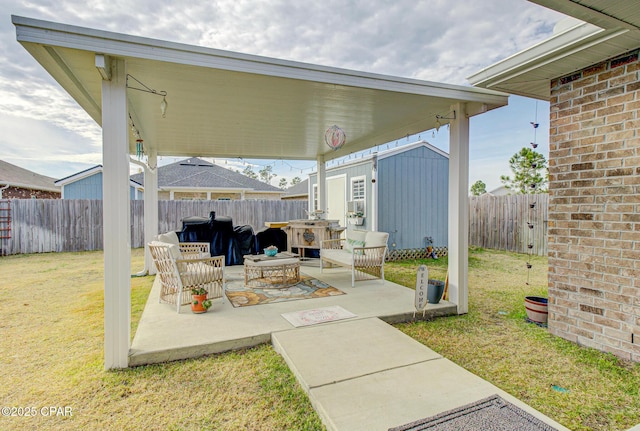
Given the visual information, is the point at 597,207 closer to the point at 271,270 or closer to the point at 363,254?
the point at 363,254

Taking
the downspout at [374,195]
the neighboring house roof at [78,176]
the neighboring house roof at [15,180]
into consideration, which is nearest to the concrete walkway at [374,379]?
the downspout at [374,195]

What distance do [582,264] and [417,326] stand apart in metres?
1.78

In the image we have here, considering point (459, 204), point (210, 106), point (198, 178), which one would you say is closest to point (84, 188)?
point (198, 178)

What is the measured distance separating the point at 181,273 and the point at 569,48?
4.68 metres

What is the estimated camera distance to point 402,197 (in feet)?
→ 28.8

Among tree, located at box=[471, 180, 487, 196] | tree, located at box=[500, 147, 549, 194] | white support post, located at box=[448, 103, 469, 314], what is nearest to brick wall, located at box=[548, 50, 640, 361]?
white support post, located at box=[448, 103, 469, 314]

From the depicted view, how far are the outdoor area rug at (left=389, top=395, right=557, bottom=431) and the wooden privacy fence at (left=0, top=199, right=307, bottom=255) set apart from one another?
8840 mm

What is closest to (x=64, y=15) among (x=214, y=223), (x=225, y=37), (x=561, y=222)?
(x=225, y=37)

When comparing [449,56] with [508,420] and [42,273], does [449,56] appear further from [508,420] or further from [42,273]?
[42,273]

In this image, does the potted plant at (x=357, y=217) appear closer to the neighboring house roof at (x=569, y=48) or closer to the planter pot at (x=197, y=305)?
the neighboring house roof at (x=569, y=48)

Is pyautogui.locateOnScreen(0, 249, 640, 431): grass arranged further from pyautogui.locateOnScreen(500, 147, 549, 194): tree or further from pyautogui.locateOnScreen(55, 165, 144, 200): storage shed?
pyautogui.locateOnScreen(500, 147, 549, 194): tree

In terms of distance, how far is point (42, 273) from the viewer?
6.88m

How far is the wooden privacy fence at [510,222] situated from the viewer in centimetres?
946

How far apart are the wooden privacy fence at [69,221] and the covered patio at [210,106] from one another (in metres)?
4.96
